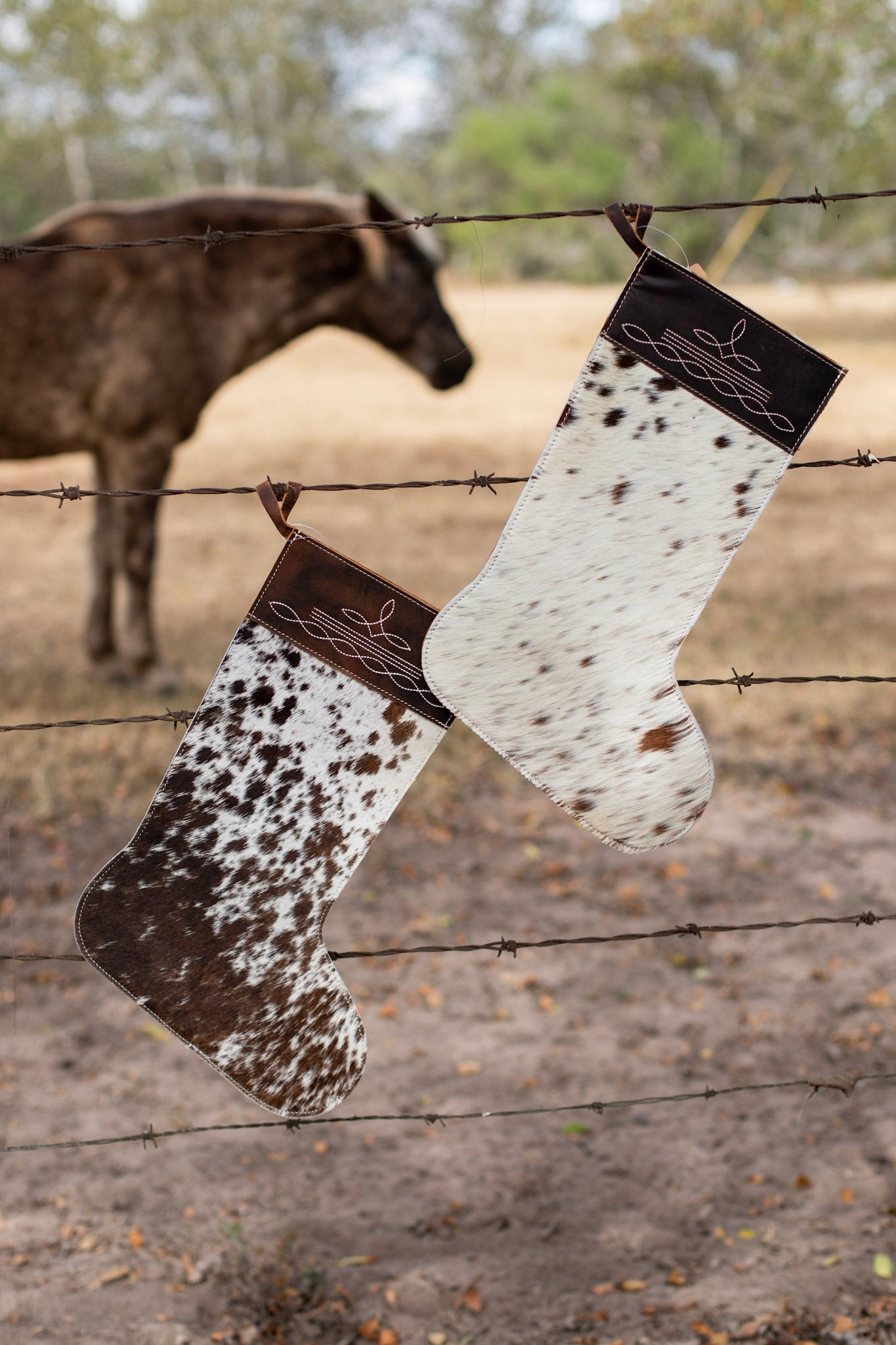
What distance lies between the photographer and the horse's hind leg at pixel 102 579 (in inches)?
212

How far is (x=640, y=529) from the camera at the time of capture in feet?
5.99

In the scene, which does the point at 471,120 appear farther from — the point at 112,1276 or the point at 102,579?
the point at 112,1276

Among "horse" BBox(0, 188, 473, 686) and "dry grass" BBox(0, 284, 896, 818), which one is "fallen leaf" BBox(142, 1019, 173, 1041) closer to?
"dry grass" BBox(0, 284, 896, 818)

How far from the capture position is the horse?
15.2 ft

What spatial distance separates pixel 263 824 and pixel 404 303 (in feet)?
12.9

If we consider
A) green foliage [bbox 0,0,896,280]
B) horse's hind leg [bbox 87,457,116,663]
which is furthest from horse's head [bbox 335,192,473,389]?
green foliage [bbox 0,0,896,280]

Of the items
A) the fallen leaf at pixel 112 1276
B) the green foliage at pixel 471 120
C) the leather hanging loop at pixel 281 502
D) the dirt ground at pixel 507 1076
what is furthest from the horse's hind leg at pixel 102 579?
the green foliage at pixel 471 120

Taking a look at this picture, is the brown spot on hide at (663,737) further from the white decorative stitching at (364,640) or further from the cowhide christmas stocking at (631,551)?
the white decorative stitching at (364,640)

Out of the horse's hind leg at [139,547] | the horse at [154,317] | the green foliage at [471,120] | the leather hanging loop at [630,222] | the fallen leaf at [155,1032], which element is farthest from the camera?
the green foliage at [471,120]

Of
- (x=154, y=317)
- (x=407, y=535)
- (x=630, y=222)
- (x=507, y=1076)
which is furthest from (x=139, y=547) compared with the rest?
(x=407, y=535)

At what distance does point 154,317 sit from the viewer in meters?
4.79

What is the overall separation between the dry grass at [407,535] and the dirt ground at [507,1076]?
0.05 m

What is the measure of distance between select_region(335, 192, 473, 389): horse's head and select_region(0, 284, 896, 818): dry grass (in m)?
1.12

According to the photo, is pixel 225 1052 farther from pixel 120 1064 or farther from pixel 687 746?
pixel 120 1064
